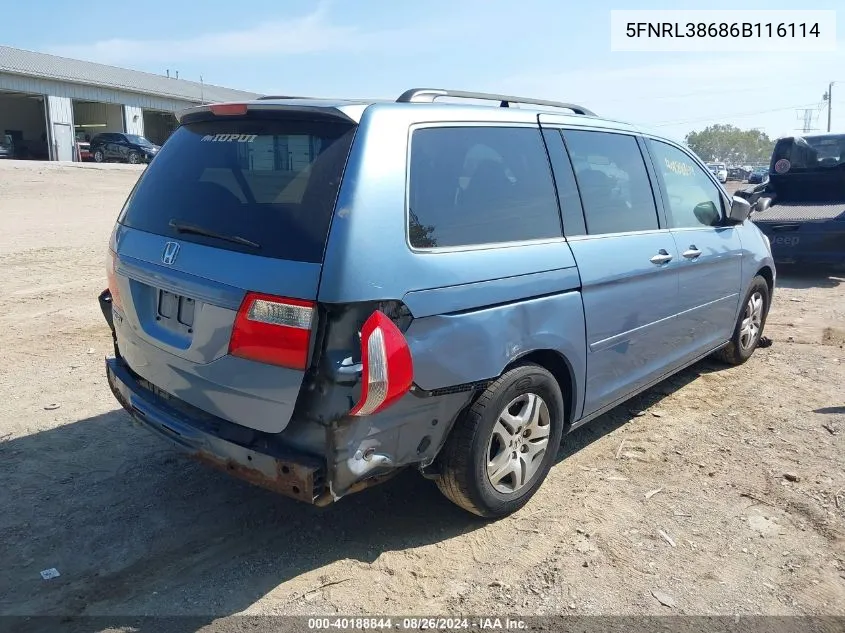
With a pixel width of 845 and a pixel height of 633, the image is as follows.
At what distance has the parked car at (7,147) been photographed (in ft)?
110

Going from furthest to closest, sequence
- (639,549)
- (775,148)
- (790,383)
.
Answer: (775,148) < (790,383) < (639,549)

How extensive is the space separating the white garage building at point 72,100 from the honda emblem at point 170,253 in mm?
37371

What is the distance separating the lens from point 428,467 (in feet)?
10.3

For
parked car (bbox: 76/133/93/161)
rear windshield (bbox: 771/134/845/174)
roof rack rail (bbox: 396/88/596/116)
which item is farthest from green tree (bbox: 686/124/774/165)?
roof rack rail (bbox: 396/88/596/116)

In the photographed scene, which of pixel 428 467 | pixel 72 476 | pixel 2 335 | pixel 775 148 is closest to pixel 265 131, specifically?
pixel 428 467

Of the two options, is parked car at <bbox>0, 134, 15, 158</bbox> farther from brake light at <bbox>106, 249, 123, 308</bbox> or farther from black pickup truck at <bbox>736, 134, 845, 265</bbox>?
brake light at <bbox>106, 249, 123, 308</bbox>

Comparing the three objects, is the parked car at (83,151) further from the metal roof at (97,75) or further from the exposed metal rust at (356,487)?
the exposed metal rust at (356,487)

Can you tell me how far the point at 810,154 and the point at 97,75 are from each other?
40.2 m

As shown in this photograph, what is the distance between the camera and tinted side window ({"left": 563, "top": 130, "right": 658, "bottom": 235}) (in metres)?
3.83

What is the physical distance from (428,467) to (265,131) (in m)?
1.65

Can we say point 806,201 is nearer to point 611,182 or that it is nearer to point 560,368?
point 611,182

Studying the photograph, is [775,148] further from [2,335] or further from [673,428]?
[2,335]

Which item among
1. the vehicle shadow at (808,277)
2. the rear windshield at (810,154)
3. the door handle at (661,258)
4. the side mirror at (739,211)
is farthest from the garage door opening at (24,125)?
the door handle at (661,258)

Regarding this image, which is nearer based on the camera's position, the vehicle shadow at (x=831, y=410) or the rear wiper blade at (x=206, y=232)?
the rear wiper blade at (x=206, y=232)
